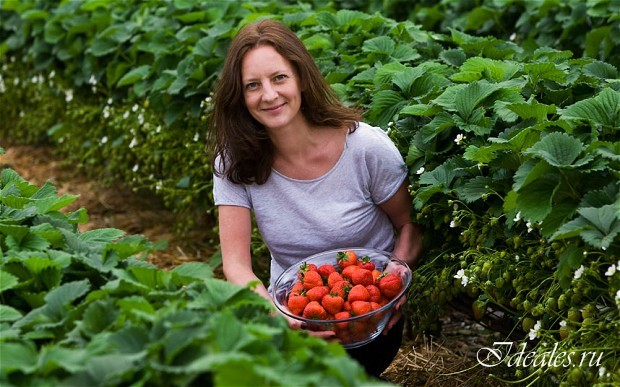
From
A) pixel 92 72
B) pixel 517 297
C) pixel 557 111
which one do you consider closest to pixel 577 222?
pixel 517 297

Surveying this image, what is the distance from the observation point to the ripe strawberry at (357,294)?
2.99 m

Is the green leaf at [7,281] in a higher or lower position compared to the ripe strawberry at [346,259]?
higher

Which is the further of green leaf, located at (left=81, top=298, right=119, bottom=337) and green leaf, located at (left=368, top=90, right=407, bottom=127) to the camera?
green leaf, located at (left=368, top=90, right=407, bottom=127)

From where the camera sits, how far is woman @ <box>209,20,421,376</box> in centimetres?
337

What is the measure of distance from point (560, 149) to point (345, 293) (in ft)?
2.77

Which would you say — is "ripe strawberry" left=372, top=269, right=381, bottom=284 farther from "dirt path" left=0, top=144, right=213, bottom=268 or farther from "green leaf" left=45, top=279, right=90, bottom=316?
"dirt path" left=0, top=144, right=213, bottom=268

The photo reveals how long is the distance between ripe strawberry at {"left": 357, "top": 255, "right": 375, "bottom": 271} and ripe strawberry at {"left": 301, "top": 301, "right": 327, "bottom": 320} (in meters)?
0.26

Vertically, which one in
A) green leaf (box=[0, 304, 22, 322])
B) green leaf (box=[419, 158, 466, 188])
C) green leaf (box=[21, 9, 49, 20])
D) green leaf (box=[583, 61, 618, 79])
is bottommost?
green leaf (box=[21, 9, 49, 20])

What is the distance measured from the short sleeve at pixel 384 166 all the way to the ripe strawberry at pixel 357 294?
20.4 inches

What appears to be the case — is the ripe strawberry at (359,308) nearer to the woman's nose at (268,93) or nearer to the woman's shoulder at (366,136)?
the woman's shoulder at (366,136)

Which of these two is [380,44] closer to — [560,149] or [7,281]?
[560,149]

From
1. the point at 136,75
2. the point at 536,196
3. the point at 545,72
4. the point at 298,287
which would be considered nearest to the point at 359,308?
the point at 298,287

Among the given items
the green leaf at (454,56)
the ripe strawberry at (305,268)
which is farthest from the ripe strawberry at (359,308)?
the green leaf at (454,56)

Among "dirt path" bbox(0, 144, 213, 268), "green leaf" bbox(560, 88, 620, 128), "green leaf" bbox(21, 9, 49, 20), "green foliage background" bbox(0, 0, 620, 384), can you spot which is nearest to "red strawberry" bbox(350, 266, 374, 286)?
"green foliage background" bbox(0, 0, 620, 384)
